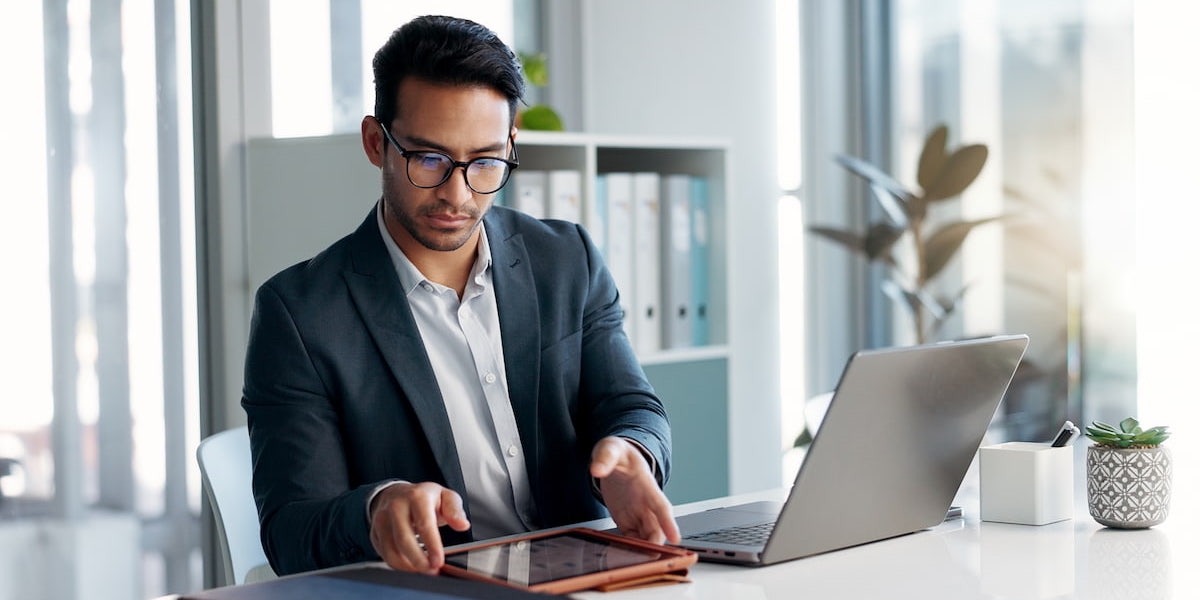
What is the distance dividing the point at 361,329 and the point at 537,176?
124cm

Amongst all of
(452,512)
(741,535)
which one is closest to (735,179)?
(741,535)

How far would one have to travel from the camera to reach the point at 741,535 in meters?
1.57

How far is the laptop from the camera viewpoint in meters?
1.42

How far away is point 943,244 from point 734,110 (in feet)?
2.66

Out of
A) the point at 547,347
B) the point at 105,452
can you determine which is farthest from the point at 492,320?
the point at 105,452

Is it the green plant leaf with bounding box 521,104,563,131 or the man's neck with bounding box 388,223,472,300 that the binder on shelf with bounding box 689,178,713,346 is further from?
the man's neck with bounding box 388,223,472,300

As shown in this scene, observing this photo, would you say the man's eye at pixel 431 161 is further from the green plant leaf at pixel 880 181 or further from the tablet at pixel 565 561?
the green plant leaf at pixel 880 181

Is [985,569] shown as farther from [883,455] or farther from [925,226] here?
[925,226]

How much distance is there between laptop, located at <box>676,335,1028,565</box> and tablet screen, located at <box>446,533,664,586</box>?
0.40ft

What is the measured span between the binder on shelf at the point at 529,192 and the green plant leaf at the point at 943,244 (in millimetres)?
1261

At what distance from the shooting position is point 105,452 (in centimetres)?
270

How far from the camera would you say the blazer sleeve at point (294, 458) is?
150 cm

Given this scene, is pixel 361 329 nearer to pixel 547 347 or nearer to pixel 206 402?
pixel 547 347

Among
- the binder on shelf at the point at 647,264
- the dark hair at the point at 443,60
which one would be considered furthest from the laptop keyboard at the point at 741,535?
the binder on shelf at the point at 647,264
